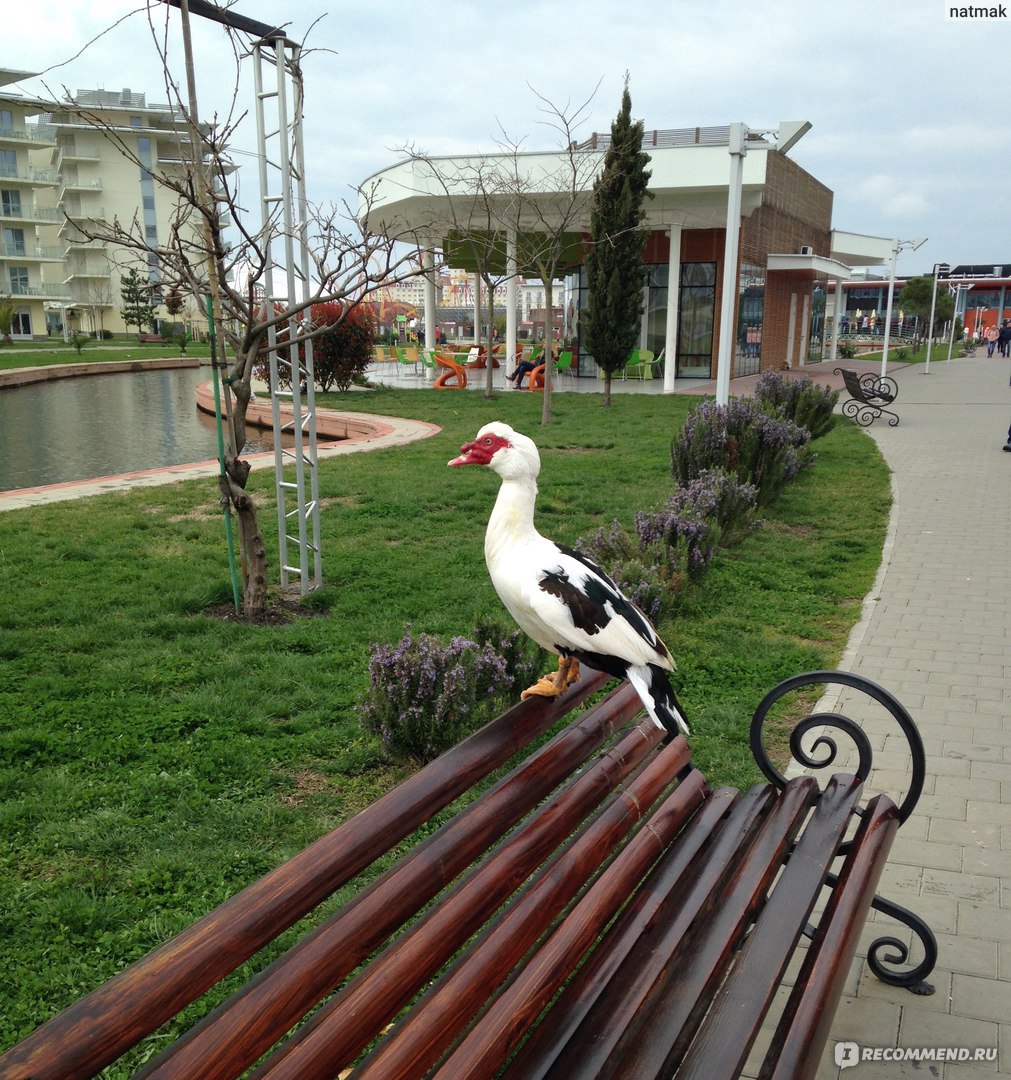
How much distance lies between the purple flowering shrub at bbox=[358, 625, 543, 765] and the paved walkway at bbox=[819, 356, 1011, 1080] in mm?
1750

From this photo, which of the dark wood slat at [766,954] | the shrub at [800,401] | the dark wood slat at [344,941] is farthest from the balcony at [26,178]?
the dark wood slat at [766,954]

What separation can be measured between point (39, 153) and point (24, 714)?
72.5m

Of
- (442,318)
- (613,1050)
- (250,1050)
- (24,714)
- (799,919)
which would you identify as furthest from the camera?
(442,318)

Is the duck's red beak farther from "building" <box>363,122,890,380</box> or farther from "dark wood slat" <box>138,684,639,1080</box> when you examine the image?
"building" <box>363,122,890,380</box>

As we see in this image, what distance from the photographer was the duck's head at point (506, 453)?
2805mm

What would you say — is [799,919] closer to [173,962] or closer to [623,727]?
[623,727]

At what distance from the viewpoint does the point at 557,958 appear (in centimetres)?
182

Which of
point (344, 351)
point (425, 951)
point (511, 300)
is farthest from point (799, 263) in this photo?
point (425, 951)

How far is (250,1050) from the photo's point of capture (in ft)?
4.50

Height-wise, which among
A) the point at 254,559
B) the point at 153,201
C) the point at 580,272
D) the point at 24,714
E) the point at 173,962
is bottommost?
the point at 24,714

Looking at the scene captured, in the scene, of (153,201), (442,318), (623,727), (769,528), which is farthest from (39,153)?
(623,727)

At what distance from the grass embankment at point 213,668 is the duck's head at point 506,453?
5.39 ft

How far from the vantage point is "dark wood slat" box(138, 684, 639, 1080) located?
1.35m

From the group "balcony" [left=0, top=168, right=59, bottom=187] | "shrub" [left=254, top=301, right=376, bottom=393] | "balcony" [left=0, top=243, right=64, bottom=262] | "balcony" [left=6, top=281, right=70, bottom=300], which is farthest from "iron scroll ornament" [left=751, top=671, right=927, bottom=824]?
"balcony" [left=0, top=168, right=59, bottom=187]
